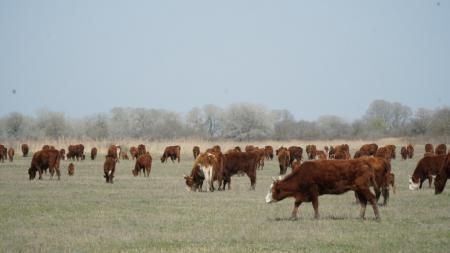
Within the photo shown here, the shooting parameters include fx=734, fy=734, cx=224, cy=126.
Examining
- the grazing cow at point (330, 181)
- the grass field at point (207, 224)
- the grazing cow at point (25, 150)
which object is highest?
the grazing cow at point (25, 150)

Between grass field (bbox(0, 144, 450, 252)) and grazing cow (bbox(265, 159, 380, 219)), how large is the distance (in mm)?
531

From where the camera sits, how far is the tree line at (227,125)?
387 ft

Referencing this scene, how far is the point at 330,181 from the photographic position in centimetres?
1631

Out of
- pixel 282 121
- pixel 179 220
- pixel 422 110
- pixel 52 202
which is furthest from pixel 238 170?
pixel 422 110

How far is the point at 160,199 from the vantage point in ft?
72.2

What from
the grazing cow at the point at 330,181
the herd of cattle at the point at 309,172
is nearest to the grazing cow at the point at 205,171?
the herd of cattle at the point at 309,172

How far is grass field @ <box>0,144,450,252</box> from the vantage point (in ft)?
42.0

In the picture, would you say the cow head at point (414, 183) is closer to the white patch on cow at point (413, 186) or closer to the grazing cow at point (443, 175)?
the white patch on cow at point (413, 186)

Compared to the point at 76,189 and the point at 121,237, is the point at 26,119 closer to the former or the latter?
the point at 76,189

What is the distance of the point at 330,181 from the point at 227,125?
405ft

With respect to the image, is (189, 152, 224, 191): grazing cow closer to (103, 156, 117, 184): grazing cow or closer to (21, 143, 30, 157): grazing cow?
(103, 156, 117, 184): grazing cow

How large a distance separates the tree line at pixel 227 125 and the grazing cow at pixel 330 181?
81.4 metres

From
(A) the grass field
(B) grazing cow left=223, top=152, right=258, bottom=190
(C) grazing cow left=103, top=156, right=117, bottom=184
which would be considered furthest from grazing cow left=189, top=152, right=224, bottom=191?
(C) grazing cow left=103, top=156, right=117, bottom=184

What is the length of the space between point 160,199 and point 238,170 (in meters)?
6.31
